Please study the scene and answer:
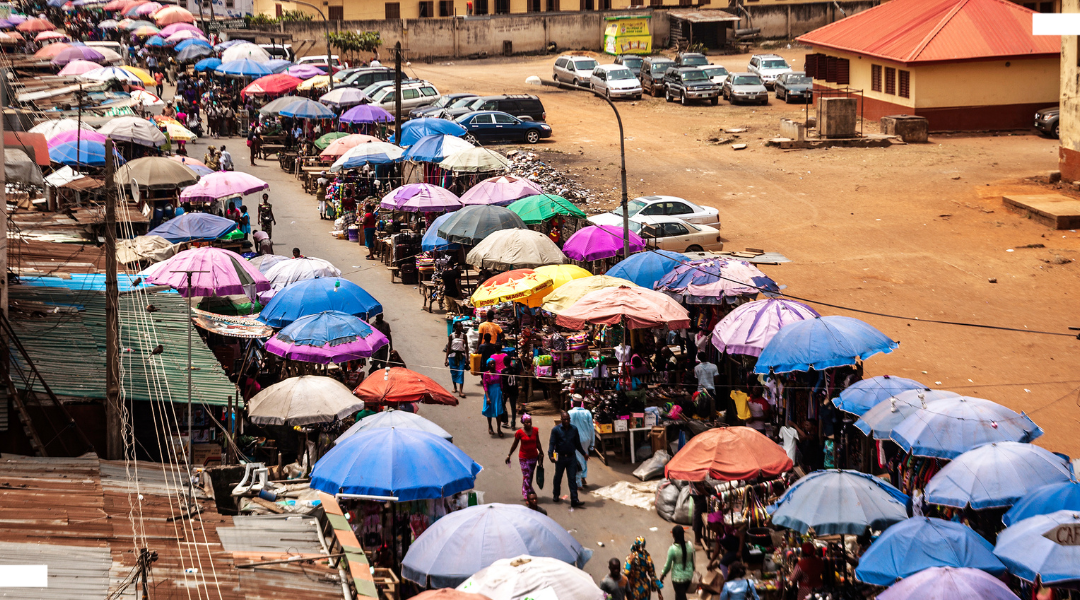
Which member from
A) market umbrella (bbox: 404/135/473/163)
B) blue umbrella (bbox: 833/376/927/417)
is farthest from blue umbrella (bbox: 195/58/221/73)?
blue umbrella (bbox: 833/376/927/417)

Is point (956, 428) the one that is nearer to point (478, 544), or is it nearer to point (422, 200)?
point (478, 544)

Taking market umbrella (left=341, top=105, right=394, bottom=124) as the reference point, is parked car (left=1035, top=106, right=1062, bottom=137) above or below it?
below

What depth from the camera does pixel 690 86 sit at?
46.4 metres

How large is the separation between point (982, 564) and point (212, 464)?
9.17 m

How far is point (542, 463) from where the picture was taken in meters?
15.0

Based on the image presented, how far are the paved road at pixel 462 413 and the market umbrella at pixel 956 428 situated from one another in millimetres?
3287

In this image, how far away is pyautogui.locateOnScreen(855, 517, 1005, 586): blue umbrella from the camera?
1045 centimetres

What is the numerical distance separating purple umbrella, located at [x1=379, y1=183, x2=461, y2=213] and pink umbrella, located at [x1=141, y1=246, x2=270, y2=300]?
7.15 meters

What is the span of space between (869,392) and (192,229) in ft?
46.7

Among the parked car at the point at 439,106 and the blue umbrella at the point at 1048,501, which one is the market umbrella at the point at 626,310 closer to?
the blue umbrella at the point at 1048,501

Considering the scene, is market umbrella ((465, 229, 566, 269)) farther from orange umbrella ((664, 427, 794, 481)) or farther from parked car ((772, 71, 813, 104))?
parked car ((772, 71, 813, 104))

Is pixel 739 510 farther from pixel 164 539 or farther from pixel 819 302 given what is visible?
pixel 819 302

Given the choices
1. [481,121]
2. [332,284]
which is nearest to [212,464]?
[332,284]

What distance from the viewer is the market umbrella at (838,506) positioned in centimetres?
1156
